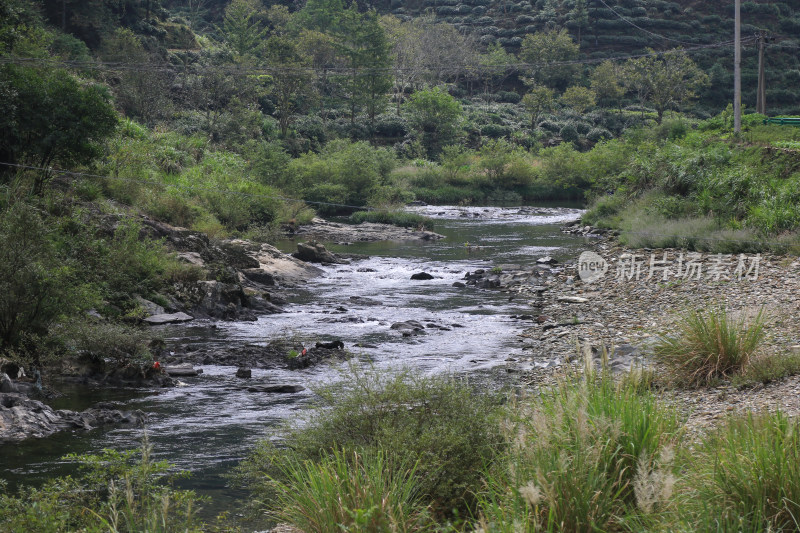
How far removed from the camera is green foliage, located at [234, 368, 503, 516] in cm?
559

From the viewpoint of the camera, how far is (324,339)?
1524 cm

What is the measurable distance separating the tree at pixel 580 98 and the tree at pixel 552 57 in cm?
632

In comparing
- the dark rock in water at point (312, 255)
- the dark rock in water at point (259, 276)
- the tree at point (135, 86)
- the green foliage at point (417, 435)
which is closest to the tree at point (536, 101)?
the tree at point (135, 86)

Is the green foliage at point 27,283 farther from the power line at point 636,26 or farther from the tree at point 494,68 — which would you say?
the power line at point 636,26

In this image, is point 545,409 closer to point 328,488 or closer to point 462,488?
point 462,488

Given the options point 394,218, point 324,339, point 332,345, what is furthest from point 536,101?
point 332,345

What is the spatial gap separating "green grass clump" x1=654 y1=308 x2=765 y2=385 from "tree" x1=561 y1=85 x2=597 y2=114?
247 ft

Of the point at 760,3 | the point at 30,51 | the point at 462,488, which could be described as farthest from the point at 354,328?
the point at 760,3

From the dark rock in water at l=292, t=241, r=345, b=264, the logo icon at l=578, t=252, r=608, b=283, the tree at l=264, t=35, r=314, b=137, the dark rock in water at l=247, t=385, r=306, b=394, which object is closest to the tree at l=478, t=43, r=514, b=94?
the tree at l=264, t=35, r=314, b=137

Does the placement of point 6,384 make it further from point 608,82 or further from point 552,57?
point 552,57

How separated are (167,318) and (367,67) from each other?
55871mm

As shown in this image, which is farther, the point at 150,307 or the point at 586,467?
the point at 150,307

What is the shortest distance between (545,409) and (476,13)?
108 metres

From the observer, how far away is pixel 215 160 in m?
36.5
